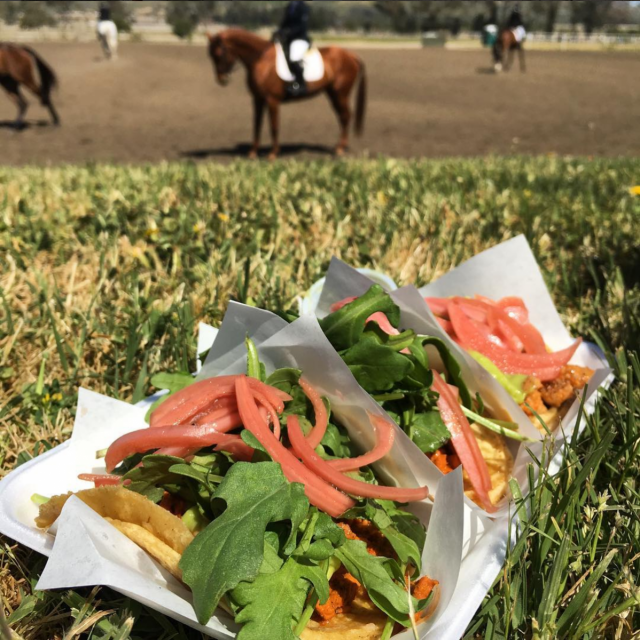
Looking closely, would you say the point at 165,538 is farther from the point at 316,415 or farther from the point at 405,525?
the point at 405,525

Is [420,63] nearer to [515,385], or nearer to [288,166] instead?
[288,166]

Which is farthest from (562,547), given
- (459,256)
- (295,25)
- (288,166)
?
(295,25)

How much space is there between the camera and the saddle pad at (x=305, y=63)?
41.7 feet

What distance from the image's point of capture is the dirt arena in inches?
578

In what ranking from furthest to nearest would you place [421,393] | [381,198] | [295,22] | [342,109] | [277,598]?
1. [342,109]
2. [295,22]
3. [381,198]
4. [421,393]
5. [277,598]

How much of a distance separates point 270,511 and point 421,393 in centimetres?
63

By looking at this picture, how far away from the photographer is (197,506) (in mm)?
1491

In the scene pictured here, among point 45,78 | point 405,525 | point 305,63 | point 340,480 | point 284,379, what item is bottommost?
point 45,78

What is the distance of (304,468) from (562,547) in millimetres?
580

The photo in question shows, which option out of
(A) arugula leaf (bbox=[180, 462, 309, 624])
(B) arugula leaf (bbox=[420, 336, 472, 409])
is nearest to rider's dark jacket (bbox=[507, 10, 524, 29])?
(B) arugula leaf (bbox=[420, 336, 472, 409])

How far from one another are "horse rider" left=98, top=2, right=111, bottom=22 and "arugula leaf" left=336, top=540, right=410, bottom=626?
35.0 meters

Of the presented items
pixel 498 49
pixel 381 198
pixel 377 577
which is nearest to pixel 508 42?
pixel 498 49

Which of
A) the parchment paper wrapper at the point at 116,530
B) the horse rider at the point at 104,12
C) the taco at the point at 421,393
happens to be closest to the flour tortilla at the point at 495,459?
the taco at the point at 421,393

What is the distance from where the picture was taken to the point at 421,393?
179cm
